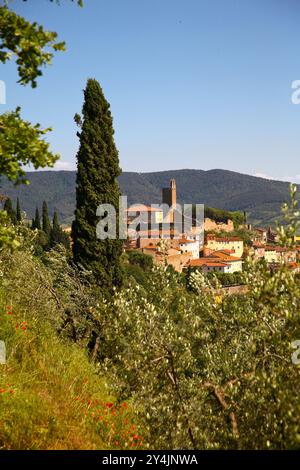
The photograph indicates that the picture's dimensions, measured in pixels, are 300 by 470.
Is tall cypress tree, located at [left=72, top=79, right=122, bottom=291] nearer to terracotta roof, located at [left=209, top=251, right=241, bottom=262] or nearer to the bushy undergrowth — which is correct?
the bushy undergrowth

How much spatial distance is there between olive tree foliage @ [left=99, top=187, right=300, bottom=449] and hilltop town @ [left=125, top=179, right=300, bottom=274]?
77.4 meters

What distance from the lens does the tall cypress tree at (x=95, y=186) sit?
Answer: 65.7 ft

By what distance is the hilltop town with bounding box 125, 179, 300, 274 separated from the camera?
103625 mm

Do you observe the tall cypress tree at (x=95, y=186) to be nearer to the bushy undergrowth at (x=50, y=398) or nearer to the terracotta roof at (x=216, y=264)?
the bushy undergrowth at (x=50, y=398)

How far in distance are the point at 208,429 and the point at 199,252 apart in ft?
387

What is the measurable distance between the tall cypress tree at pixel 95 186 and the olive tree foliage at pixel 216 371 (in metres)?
12.5

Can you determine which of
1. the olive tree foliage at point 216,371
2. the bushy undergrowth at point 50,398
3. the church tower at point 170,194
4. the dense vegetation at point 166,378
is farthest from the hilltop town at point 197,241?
the olive tree foliage at point 216,371

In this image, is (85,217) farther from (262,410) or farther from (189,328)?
(262,410)

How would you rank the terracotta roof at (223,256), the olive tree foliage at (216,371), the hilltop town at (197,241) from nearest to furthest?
the olive tree foliage at (216,371) < the hilltop town at (197,241) < the terracotta roof at (223,256)

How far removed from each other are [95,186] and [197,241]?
Answer: 107 m

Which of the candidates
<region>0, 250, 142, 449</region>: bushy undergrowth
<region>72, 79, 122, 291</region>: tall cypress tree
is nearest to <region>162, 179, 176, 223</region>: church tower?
<region>72, 79, 122, 291</region>: tall cypress tree
